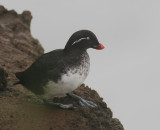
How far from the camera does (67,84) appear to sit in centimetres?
414

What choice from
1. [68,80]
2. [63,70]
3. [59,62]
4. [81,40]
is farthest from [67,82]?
[81,40]

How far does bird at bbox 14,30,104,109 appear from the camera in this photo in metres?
4.14

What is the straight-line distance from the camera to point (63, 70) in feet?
13.5

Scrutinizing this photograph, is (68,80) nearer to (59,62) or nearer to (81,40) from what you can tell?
(59,62)

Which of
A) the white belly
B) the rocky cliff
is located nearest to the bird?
the white belly

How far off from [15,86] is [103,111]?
1.33 metres

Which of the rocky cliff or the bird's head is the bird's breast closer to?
the bird's head

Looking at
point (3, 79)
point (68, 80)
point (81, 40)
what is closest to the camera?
point (68, 80)

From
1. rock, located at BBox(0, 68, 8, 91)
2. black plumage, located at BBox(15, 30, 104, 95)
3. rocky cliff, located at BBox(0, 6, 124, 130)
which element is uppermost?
black plumage, located at BBox(15, 30, 104, 95)

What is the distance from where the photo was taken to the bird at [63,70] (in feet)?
13.6

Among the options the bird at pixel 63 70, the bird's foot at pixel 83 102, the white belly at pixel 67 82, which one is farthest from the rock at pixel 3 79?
the bird's foot at pixel 83 102

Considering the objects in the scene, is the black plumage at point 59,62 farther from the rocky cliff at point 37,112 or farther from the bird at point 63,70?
the rocky cliff at point 37,112

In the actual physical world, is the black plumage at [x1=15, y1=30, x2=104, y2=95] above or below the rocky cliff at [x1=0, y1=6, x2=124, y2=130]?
above

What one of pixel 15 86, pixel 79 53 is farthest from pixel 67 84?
pixel 15 86
